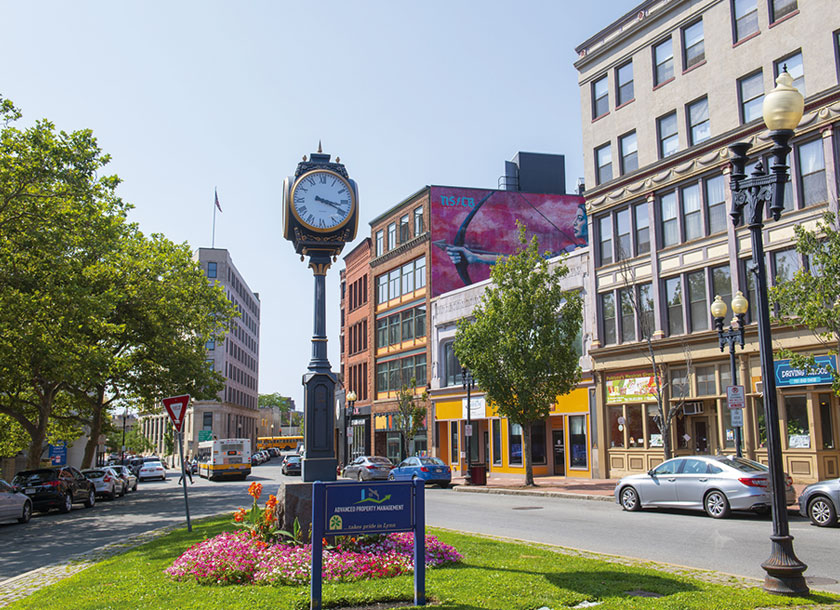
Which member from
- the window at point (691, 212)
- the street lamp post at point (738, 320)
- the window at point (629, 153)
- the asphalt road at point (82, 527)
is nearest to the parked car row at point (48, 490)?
the asphalt road at point (82, 527)

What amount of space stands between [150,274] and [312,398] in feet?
84.7

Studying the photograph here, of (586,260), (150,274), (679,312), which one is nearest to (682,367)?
(679,312)

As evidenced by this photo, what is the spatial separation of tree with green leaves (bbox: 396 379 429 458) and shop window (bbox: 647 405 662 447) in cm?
1851

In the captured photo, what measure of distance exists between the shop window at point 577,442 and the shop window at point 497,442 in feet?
20.2

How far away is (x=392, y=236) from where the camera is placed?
55.1 m

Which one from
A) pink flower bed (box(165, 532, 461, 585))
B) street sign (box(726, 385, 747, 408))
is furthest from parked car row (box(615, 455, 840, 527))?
pink flower bed (box(165, 532, 461, 585))

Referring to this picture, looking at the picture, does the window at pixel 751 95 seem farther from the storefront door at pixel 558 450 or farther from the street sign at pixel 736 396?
the storefront door at pixel 558 450

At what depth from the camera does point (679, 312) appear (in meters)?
29.0

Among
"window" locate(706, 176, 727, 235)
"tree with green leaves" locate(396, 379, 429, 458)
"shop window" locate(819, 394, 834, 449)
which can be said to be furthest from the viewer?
"tree with green leaves" locate(396, 379, 429, 458)

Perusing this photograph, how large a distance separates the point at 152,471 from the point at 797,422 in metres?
46.0

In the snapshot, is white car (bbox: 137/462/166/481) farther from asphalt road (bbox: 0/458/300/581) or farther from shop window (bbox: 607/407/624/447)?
shop window (bbox: 607/407/624/447)

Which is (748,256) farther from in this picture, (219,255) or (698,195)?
(219,255)

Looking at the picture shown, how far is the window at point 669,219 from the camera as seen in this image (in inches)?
1163

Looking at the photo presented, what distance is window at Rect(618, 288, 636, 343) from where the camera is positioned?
31203 mm
